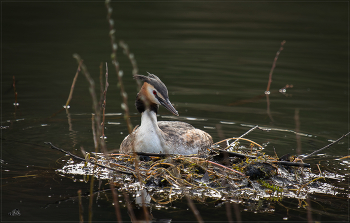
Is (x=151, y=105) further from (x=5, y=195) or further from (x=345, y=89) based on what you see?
(x=345, y=89)

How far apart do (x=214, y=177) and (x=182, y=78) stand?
6.39 m

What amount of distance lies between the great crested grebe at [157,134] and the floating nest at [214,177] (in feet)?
0.74

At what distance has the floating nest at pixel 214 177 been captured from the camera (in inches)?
201

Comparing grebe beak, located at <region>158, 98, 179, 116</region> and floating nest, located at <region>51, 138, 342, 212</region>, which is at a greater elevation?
grebe beak, located at <region>158, 98, 179, 116</region>

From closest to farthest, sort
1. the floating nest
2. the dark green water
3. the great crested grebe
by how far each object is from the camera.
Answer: the floating nest → the dark green water → the great crested grebe

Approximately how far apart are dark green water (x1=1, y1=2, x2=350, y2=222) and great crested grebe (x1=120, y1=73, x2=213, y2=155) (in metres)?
0.54

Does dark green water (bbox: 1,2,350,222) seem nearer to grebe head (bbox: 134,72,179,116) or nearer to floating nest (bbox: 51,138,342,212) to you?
floating nest (bbox: 51,138,342,212)

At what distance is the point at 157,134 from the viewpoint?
6125 mm

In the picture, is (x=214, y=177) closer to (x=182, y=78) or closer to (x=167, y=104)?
(x=167, y=104)

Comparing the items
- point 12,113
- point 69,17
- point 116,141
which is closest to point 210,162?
point 116,141

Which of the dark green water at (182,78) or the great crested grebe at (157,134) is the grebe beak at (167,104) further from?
the dark green water at (182,78)

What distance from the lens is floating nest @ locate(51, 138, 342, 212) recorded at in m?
5.11

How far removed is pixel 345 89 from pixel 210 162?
21.3 ft

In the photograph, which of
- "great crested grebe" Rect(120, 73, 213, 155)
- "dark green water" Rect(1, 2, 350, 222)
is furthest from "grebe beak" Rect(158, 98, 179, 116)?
"dark green water" Rect(1, 2, 350, 222)
